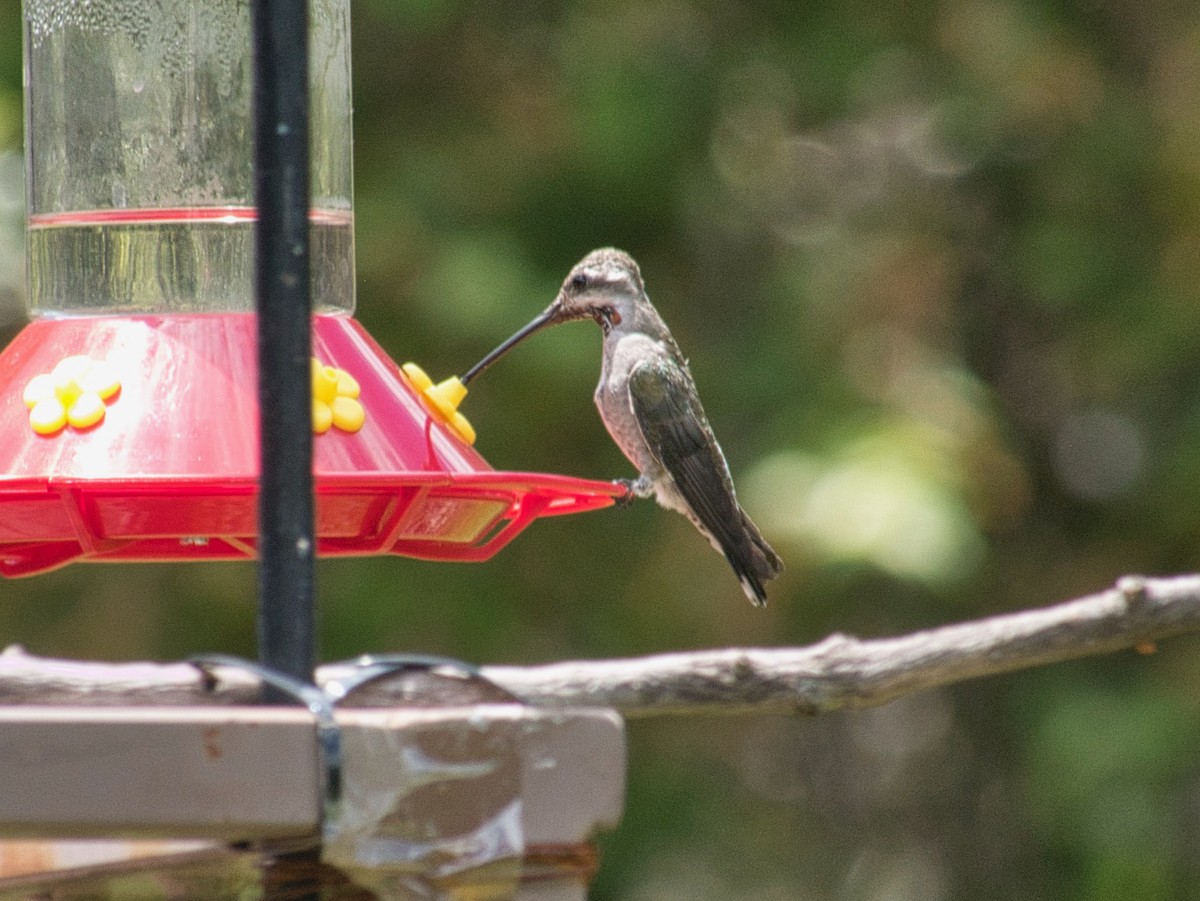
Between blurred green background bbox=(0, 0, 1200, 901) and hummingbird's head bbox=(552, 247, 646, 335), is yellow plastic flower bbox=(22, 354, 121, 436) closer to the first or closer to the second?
hummingbird's head bbox=(552, 247, 646, 335)

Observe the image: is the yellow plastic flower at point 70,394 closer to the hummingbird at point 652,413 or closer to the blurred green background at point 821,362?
the hummingbird at point 652,413

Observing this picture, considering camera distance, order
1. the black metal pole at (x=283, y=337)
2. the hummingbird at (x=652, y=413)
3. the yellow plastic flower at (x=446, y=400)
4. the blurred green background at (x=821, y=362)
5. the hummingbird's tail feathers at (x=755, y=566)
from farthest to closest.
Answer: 1. the blurred green background at (x=821, y=362)
2. the hummingbird at (x=652, y=413)
3. the hummingbird's tail feathers at (x=755, y=566)
4. the yellow plastic flower at (x=446, y=400)
5. the black metal pole at (x=283, y=337)

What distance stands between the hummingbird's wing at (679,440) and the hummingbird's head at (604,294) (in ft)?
0.53

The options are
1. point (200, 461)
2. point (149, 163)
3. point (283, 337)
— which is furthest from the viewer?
point (149, 163)

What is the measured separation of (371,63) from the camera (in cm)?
855

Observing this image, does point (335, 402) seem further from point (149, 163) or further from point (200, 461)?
point (149, 163)

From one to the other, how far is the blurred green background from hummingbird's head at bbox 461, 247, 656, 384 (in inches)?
72.1

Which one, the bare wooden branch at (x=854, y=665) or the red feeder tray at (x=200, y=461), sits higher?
the red feeder tray at (x=200, y=461)

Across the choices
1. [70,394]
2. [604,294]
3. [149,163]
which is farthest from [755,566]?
[70,394]

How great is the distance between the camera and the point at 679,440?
5.24 metres

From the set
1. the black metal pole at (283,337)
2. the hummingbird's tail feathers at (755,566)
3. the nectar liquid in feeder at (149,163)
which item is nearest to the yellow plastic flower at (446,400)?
the nectar liquid in feeder at (149,163)

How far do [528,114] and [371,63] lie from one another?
77 cm

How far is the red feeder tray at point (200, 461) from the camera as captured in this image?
Answer: 7.82 feet

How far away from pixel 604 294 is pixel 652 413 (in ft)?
1.34
